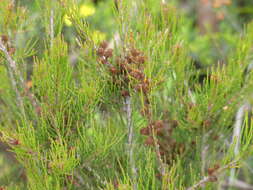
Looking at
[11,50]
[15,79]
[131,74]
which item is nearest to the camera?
[131,74]

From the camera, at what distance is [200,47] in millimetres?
3115

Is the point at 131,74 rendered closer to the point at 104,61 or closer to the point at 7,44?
the point at 104,61

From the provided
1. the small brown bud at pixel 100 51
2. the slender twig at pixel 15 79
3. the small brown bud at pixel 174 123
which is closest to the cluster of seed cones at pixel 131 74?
the small brown bud at pixel 100 51

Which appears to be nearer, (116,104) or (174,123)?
(116,104)

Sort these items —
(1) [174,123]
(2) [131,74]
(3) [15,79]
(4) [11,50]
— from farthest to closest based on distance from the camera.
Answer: (1) [174,123] → (3) [15,79] → (4) [11,50] → (2) [131,74]

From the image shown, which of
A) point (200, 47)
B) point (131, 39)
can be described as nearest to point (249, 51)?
point (131, 39)

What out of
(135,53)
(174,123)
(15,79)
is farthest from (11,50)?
(174,123)

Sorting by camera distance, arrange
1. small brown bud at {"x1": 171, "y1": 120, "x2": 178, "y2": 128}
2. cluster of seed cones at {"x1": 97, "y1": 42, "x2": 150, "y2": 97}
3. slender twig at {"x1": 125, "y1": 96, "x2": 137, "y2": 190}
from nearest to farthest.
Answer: cluster of seed cones at {"x1": 97, "y1": 42, "x2": 150, "y2": 97}
slender twig at {"x1": 125, "y1": 96, "x2": 137, "y2": 190}
small brown bud at {"x1": 171, "y1": 120, "x2": 178, "y2": 128}

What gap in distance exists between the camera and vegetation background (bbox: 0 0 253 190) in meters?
1.05

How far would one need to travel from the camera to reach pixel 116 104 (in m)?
1.19

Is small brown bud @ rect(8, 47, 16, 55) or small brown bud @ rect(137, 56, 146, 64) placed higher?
small brown bud @ rect(137, 56, 146, 64)

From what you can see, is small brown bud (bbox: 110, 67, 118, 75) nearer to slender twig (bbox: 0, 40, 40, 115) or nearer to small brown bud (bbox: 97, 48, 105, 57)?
small brown bud (bbox: 97, 48, 105, 57)

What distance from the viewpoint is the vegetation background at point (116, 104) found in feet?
3.46

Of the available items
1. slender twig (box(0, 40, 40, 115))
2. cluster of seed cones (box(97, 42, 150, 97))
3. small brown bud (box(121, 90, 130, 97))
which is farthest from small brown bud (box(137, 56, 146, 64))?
slender twig (box(0, 40, 40, 115))
